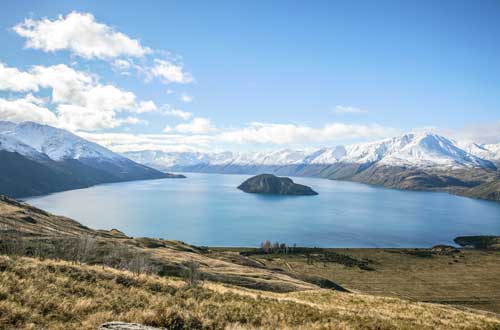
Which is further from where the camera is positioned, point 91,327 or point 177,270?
point 177,270

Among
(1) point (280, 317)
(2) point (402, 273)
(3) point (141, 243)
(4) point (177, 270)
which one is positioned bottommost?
(2) point (402, 273)

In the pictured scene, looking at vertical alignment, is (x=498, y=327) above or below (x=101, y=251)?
above

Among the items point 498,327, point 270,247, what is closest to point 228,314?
point 498,327

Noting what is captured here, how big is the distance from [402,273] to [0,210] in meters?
145

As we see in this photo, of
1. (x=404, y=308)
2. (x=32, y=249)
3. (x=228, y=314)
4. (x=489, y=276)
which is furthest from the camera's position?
(x=489, y=276)

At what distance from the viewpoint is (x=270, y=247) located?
158 m

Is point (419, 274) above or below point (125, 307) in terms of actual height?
below

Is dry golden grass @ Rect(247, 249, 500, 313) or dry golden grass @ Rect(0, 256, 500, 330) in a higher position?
dry golden grass @ Rect(0, 256, 500, 330)

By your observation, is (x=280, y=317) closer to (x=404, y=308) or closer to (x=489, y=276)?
(x=404, y=308)

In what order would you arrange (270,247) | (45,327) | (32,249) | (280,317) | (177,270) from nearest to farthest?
(45,327)
(280,317)
(32,249)
(177,270)
(270,247)

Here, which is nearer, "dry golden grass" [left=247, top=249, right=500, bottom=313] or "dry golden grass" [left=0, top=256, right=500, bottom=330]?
"dry golden grass" [left=0, top=256, right=500, bottom=330]

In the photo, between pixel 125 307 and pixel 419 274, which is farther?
pixel 419 274

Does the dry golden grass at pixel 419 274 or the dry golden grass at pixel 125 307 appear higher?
the dry golden grass at pixel 125 307

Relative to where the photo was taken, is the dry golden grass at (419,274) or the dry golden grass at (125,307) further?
the dry golden grass at (419,274)
